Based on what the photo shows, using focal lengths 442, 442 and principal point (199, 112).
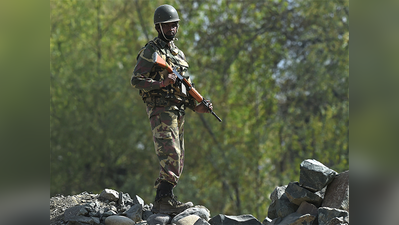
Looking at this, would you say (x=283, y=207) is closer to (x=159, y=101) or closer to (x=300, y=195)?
(x=300, y=195)

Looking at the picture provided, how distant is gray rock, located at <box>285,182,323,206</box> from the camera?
4.43 metres

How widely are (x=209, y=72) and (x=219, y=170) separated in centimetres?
236

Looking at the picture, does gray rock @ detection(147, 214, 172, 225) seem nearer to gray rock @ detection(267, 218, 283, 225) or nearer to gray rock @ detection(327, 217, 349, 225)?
gray rock @ detection(267, 218, 283, 225)

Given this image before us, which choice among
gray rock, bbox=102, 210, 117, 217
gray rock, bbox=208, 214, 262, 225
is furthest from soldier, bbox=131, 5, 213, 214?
gray rock, bbox=102, 210, 117, 217

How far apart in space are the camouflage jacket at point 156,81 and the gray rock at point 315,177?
1.41 m

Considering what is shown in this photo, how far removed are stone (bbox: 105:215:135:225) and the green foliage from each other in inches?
227

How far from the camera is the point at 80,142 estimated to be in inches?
429

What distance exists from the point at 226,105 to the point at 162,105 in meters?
6.43

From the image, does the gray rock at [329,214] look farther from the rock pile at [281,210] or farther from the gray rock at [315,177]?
the gray rock at [315,177]

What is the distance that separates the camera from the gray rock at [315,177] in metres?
4.43

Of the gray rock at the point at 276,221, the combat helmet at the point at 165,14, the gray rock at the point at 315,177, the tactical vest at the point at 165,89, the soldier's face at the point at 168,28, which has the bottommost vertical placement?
the gray rock at the point at 276,221

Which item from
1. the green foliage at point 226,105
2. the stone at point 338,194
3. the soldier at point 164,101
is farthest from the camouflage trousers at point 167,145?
the green foliage at point 226,105

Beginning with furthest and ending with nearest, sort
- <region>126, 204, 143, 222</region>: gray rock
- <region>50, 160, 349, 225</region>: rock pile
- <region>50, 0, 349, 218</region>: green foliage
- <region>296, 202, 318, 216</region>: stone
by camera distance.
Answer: <region>50, 0, 349, 218</region>: green foliage → <region>126, 204, 143, 222</region>: gray rock → <region>296, 202, 318, 216</region>: stone → <region>50, 160, 349, 225</region>: rock pile
